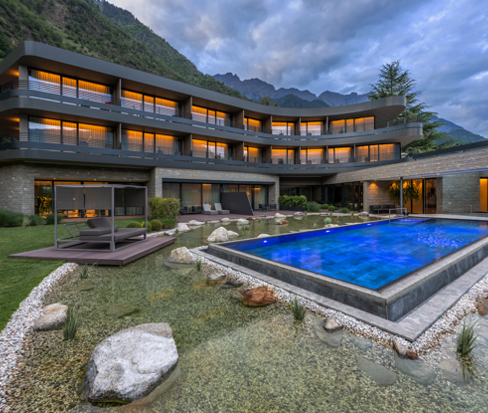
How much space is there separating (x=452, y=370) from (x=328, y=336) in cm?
123

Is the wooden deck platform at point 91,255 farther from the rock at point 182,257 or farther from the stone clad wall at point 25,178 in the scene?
the stone clad wall at point 25,178

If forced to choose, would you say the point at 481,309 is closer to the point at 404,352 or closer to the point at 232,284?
the point at 404,352

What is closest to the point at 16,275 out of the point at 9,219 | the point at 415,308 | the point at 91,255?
the point at 91,255

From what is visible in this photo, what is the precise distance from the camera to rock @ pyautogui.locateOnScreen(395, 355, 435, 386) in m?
2.20

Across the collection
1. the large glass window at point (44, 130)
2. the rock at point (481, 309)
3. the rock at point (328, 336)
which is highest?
the large glass window at point (44, 130)

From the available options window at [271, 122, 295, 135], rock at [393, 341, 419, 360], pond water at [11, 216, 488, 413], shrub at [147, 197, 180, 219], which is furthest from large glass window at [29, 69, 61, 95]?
rock at [393, 341, 419, 360]

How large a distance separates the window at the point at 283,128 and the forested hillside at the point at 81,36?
93.6 ft

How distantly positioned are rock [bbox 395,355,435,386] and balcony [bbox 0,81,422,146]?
67.0ft

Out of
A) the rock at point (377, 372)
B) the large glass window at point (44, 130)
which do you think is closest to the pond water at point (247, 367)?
the rock at point (377, 372)

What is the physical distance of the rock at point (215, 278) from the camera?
4.88m

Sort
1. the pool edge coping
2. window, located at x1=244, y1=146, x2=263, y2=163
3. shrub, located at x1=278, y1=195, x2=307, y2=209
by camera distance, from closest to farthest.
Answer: the pool edge coping
shrub, located at x1=278, y1=195, x2=307, y2=209
window, located at x1=244, y1=146, x2=263, y2=163

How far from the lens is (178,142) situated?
21.2 metres

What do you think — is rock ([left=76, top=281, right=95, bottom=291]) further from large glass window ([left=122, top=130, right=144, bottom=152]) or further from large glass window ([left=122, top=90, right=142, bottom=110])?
large glass window ([left=122, top=90, right=142, bottom=110])

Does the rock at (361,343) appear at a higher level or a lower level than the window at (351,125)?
lower
